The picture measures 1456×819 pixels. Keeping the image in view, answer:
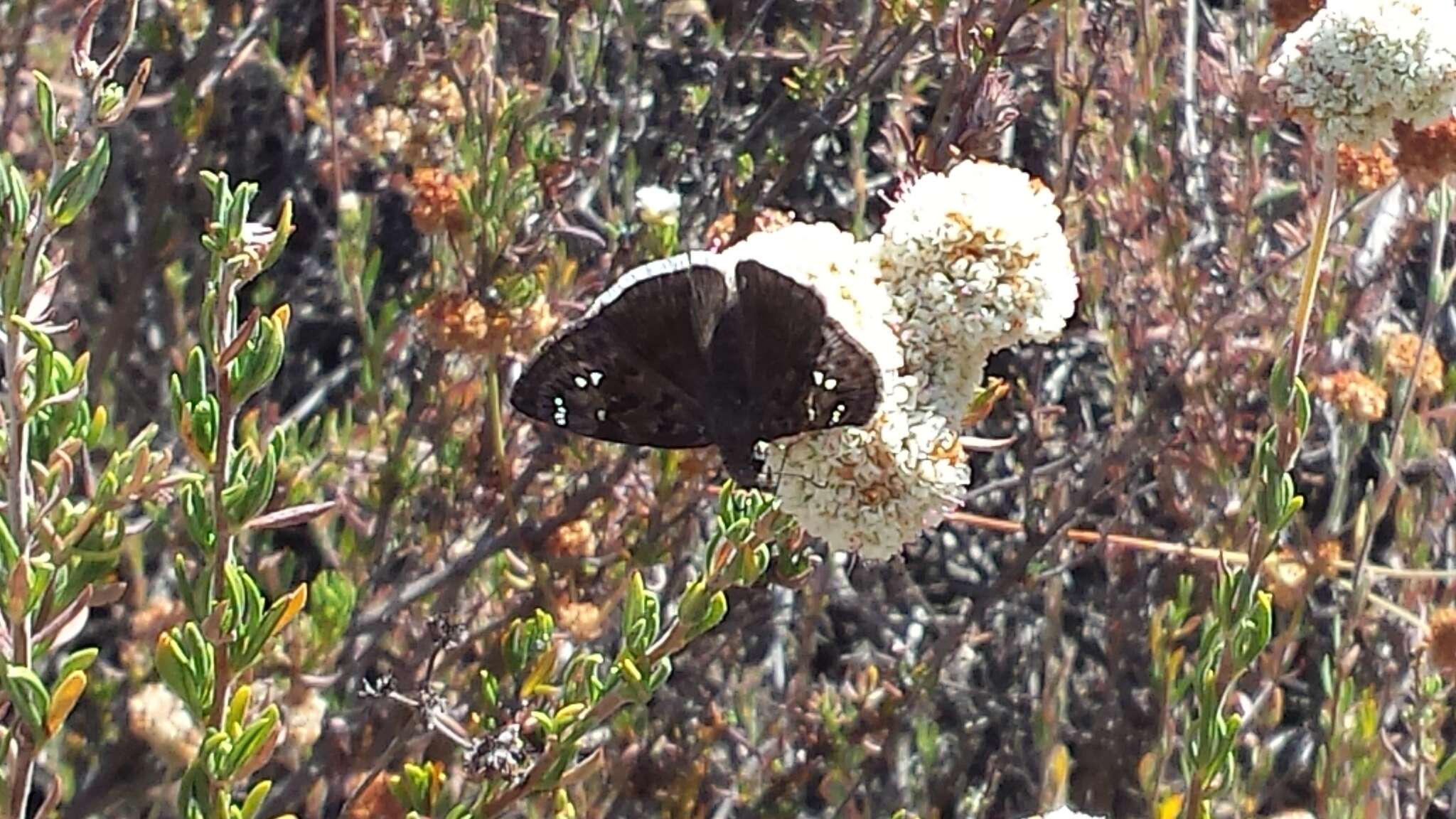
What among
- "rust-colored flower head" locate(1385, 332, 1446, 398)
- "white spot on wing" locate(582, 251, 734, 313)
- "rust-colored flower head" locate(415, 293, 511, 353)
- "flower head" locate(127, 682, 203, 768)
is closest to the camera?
"white spot on wing" locate(582, 251, 734, 313)

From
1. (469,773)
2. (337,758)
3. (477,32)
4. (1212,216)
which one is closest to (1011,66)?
(1212,216)

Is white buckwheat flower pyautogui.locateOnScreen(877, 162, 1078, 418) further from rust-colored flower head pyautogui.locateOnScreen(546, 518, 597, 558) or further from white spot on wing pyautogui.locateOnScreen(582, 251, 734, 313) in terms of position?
rust-colored flower head pyautogui.locateOnScreen(546, 518, 597, 558)

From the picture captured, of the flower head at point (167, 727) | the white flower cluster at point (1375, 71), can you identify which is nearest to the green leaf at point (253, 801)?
the flower head at point (167, 727)

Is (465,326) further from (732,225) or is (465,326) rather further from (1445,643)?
(1445,643)

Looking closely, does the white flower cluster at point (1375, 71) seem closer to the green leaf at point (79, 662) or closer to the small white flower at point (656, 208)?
the small white flower at point (656, 208)

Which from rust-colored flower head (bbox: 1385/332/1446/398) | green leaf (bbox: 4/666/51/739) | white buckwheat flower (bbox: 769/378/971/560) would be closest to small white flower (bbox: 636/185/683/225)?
white buckwheat flower (bbox: 769/378/971/560)

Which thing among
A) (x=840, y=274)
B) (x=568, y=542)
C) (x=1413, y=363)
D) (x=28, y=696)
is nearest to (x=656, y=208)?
(x=568, y=542)
